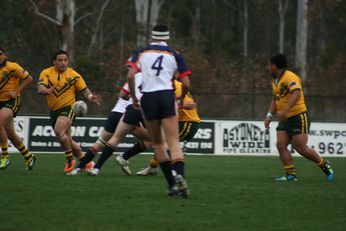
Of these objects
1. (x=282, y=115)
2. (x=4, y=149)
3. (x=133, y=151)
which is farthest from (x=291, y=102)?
(x=4, y=149)

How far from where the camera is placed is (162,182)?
1219 centimetres

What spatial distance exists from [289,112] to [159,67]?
3920 millimetres

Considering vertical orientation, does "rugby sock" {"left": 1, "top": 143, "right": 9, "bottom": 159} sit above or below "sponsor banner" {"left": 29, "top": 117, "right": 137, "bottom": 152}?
above

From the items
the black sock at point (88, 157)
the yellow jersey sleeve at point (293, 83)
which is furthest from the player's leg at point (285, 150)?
the black sock at point (88, 157)

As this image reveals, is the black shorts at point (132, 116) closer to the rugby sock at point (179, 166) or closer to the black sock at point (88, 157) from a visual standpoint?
the black sock at point (88, 157)

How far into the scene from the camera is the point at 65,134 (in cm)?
1395

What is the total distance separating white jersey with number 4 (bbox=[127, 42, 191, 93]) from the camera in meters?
9.84

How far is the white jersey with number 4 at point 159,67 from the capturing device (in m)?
9.84

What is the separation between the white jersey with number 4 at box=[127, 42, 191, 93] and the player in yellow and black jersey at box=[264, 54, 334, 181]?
3231 millimetres

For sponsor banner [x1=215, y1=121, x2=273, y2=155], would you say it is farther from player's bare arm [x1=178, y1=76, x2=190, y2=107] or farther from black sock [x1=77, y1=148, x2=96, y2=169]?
player's bare arm [x1=178, y1=76, x2=190, y2=107]

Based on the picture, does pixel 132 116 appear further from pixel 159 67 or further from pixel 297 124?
pixel 159 67

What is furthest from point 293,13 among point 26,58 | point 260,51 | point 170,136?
point 170,136

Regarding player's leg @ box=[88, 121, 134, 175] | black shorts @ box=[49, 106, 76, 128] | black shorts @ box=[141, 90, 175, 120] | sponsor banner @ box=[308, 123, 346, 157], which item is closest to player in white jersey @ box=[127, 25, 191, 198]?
black shorts @ box=[141, 90, 175, 120]

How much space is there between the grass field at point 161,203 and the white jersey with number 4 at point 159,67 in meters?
1.32
